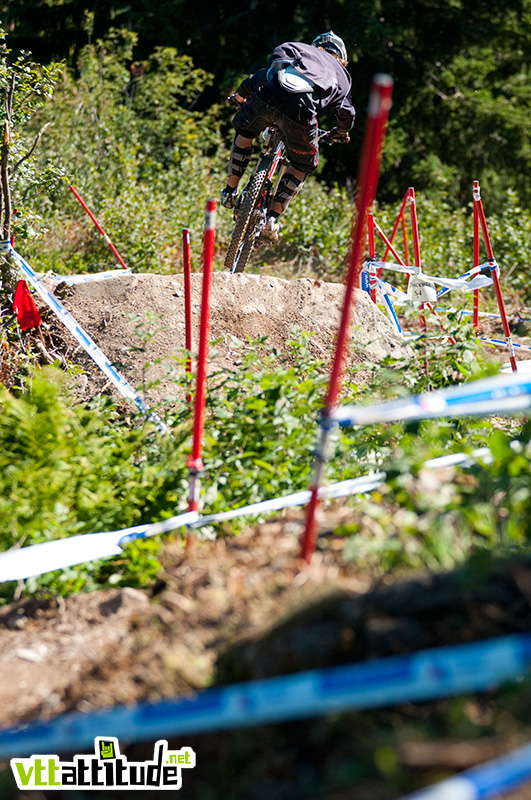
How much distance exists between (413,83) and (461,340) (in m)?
12.9

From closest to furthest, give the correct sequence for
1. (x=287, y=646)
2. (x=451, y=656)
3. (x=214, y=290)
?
(x=451, y=656)
(x=287, y=646)
(x=214, y=290)

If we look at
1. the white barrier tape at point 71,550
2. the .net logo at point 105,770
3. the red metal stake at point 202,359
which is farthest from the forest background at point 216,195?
the .net logo at point 105,770

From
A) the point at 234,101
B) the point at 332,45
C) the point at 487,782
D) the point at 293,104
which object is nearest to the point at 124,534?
the point at 487,782

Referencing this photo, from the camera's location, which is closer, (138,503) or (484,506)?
(484,506)

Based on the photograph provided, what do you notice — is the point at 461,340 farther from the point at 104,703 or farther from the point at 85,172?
the point at 85,172

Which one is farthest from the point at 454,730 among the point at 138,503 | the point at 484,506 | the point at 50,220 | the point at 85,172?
the point at 85,172

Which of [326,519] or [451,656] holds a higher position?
[451,656]

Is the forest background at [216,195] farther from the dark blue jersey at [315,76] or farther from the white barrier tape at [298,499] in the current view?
the dark blue jersey at [315,76]

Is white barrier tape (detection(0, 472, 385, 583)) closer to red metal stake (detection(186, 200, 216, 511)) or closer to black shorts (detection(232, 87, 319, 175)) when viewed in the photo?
red metal stake (detection(186, 200, 216, 511))

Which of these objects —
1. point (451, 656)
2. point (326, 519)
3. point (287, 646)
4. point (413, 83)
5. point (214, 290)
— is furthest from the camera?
point (413, 83)

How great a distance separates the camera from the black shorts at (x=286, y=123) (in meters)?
6.21

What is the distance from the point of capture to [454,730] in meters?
1.77

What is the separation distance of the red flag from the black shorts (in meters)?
2.75

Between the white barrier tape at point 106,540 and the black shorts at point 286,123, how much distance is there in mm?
4140
